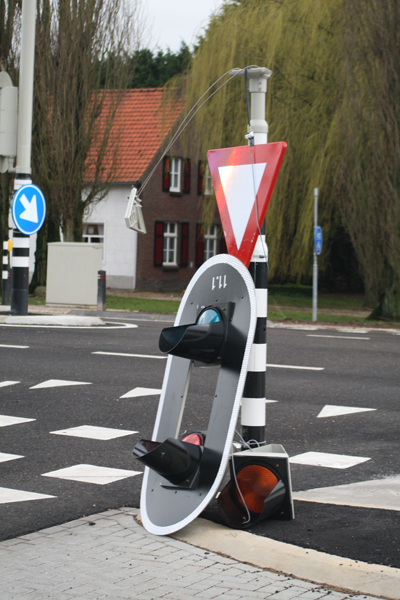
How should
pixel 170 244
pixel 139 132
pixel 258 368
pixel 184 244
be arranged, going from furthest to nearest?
pixel 184 244
pixel 170 244
pixel 139 132
pixel 258 368

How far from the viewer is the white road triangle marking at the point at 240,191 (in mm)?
4398

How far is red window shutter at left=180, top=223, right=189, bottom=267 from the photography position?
37344 mm

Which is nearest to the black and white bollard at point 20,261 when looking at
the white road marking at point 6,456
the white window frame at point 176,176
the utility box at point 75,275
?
the utility box at point 75,275

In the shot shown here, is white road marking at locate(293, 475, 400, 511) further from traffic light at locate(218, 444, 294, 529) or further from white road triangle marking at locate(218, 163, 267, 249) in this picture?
white road triangle marking at locate(218, 163, 267, 249)

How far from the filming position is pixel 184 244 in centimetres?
3747

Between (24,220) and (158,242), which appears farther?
(158,242)

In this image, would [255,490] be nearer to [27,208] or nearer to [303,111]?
[27,208]

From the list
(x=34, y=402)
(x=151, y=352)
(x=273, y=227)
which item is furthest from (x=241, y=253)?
(x=273, y=227)

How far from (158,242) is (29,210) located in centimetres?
2156

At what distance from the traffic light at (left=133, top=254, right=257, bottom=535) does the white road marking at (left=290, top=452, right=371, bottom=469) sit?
1.61m

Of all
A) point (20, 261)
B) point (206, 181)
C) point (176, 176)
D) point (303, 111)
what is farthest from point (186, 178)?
point (20, 261)

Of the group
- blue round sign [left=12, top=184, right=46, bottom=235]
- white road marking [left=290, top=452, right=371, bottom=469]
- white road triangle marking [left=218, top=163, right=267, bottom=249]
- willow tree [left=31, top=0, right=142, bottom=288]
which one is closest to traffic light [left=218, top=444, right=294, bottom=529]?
white road triangle marking [left=218, top=163, right=267, bottom=249]

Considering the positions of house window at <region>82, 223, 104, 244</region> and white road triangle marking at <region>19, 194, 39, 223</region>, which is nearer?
white road triangle marking at <region>19, 194, 39, 223</region>

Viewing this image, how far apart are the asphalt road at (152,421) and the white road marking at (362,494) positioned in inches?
4.4
